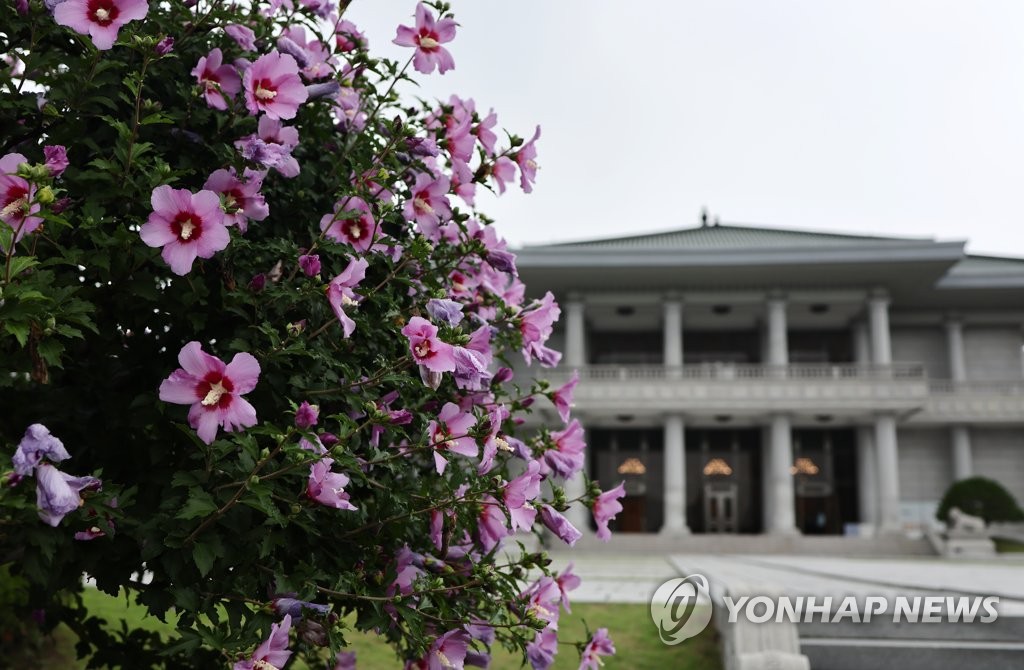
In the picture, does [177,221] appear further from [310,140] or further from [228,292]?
[310,140]

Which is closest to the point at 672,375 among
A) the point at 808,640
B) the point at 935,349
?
the point at 935,349

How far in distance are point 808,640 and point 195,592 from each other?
13.8 feet

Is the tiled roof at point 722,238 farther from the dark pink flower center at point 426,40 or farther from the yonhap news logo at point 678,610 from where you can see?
the dark pink flower center at point 426,40

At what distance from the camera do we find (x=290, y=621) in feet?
6.32

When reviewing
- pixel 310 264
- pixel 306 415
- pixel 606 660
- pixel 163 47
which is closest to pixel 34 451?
pixel 306 415

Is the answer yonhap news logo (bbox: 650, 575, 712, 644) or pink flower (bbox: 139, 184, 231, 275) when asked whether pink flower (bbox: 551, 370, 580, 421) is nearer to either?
pink flower (bbox: 139, 184, 231, 275)

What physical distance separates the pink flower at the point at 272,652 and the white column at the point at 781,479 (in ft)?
88.4

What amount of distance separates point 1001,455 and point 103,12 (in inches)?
1343

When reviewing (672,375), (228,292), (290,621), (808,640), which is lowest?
(808,640)

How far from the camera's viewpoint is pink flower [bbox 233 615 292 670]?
1.84m

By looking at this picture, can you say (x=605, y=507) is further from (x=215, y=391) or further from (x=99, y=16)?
(x=99, y=16)

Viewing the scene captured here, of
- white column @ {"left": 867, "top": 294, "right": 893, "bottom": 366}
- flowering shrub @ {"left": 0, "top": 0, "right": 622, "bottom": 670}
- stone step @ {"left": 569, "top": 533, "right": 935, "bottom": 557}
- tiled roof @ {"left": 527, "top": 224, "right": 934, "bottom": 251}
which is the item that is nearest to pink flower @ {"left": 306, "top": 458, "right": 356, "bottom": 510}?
flowering shrub @ {"left": 0, "top": 0, "right": 622, "bottom": 670}

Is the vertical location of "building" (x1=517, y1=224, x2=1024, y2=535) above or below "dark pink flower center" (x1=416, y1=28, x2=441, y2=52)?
above

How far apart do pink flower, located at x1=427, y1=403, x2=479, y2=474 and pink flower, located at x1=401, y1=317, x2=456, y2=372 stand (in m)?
0.22
